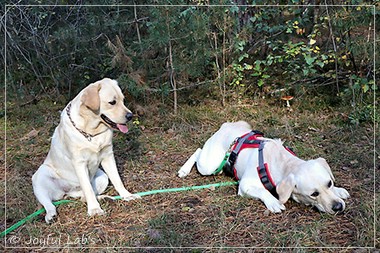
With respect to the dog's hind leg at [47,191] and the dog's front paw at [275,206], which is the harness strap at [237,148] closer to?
the dog's front paw at [275,206]

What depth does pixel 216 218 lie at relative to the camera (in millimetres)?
3508

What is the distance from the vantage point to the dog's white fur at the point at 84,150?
144 inches

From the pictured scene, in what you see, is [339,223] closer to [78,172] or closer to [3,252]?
[78,172]

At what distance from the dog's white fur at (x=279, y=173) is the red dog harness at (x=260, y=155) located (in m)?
0.04

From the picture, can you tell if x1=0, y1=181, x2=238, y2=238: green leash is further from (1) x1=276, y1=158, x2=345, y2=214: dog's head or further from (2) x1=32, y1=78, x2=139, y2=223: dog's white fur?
(1) x1=276, y1=158, x2=345, y2=214: dog's head

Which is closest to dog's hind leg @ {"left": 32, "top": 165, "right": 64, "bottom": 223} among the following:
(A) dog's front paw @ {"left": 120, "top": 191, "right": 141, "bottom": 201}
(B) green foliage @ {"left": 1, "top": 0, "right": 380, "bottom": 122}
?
(A) dog's front paw @ {"left": 120, "top": 191, "right": 141, "bottom": 201}

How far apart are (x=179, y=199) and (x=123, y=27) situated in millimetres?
3625

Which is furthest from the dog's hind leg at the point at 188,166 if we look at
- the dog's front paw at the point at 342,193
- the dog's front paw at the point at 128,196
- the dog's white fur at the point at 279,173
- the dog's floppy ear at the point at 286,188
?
the dog's front paw at the point at 342,193

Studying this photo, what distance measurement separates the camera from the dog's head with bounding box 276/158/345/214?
337 centimetres

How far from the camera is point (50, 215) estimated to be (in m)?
3.51

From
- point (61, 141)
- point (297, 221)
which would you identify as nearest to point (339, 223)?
point (297, 221)

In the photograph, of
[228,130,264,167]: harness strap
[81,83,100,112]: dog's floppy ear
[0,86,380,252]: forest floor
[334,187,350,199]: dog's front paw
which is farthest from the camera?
[228,130,264,167]: harness strap

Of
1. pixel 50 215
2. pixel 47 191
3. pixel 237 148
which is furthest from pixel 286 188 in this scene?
pixel 47 191

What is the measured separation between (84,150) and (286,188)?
1.81 m
